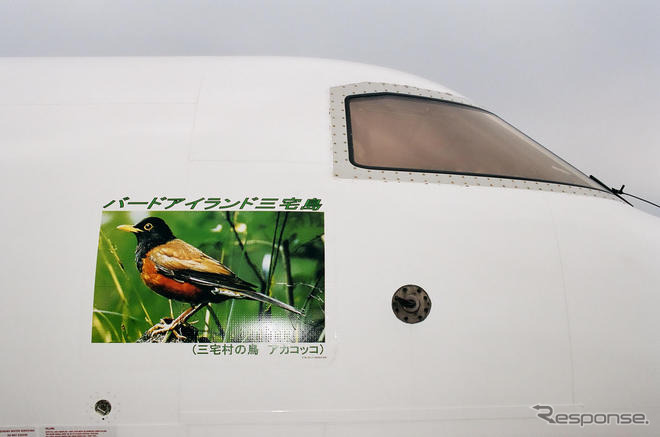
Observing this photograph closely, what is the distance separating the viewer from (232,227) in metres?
3.63

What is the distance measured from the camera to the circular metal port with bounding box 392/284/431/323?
140 inches

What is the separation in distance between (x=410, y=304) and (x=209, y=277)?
132cm

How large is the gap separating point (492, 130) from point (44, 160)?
3504mm

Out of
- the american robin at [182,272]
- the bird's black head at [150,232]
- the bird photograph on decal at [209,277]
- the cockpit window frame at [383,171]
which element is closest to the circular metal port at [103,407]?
the bird photograph on decal at [209,277]

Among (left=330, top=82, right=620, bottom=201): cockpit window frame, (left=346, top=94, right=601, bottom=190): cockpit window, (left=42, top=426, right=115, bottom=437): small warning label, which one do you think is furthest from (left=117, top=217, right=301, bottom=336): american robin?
(left=346, top=94, right=601, bottom=190): cockpit window

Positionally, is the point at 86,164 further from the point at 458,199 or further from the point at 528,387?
the point at 528,387

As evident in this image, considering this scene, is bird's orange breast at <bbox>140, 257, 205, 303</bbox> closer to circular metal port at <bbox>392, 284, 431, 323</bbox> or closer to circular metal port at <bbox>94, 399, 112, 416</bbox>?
circular metal port at <bbox>94, 399, 112, 416</bbox>

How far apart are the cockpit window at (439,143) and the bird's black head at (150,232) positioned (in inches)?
54.9

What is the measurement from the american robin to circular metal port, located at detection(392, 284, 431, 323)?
66cm

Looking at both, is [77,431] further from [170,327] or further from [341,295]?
[341,295]

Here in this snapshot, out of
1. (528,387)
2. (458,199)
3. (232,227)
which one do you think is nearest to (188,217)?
(232,227)

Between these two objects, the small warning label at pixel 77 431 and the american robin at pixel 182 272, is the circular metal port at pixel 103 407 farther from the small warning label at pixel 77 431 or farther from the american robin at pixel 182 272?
the american robin at pixel 182 272

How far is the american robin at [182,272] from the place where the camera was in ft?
11.6

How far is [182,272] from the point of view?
3617 mm
